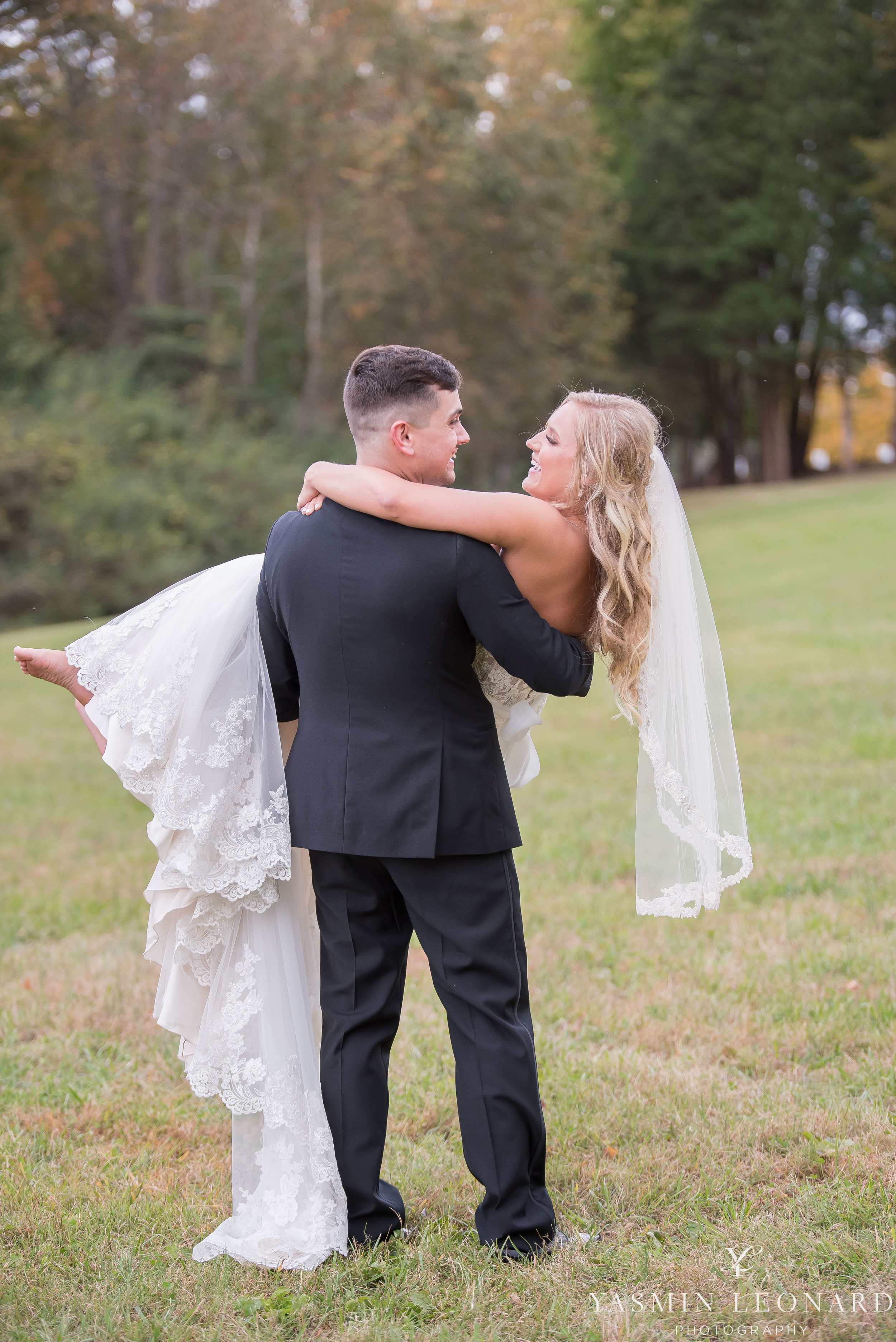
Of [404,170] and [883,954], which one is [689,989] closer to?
[883,954]

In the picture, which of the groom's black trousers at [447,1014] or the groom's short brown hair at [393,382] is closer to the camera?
the groom's short brown hair at [393,382]

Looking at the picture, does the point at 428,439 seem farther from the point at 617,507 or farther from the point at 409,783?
the point at 409,783

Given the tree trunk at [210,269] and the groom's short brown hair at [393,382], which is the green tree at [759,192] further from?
the groom's short brown hair at [393,382]

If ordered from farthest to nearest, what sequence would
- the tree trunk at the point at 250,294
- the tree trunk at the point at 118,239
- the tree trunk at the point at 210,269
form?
the tree trunk at the point at 210,269 → the tree trunk at the point at 118,239 → the tree trunk at the point at 250,294

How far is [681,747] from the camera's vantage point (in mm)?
3281

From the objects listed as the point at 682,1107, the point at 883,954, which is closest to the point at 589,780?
the point at 883,954

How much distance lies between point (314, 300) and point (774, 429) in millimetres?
18820

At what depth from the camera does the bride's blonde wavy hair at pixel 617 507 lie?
298cm

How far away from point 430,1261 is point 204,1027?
852 mm

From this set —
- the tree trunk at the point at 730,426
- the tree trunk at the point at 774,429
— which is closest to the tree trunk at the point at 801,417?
the tree trunk at the point at 774,429

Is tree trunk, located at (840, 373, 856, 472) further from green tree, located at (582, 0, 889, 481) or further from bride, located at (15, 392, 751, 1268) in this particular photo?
bride, located at (15, 392, 751, 1268)

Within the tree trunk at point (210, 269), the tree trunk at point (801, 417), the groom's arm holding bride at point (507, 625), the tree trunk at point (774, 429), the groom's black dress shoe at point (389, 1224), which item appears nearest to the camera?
the groom's arm holding bride at point (507, 625)

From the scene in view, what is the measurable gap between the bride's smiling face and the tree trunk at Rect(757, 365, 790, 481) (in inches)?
1557

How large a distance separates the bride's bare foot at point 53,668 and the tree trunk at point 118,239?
26.9m
